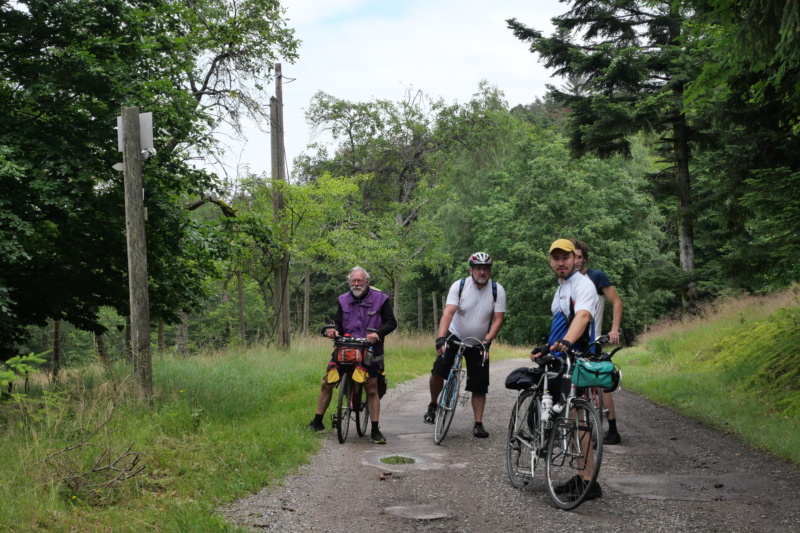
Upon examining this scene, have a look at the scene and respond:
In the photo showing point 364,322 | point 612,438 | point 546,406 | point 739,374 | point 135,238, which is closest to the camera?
point 546,406

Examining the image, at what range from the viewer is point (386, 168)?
3422 cm

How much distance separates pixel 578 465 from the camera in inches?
195

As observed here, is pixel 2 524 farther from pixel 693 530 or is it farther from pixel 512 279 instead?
pixel 512 279

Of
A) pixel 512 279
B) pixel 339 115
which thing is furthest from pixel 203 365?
pixel 512 279

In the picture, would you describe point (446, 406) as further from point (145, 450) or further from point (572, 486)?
point (145, 450)

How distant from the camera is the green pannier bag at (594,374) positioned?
4965 mm

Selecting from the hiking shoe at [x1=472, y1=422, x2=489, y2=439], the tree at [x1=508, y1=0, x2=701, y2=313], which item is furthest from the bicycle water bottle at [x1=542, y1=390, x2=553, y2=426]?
the tree at [x1=508, y1=0, x2=701, y2=313]

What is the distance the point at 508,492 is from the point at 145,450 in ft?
10.5

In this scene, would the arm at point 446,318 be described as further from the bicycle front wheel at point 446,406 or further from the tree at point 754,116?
the tree at point 754,116

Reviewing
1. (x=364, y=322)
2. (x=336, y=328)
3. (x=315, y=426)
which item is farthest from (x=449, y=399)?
(x=315, y=426)

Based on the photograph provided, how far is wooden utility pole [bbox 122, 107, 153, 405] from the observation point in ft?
28.3

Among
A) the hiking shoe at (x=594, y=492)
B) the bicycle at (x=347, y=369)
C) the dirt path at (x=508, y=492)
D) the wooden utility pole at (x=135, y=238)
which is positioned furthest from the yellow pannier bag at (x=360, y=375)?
the hiking shoe at (x=594, y=492)

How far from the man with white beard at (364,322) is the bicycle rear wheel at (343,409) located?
0.63ft

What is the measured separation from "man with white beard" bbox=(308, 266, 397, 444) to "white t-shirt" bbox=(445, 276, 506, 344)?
Result: 0.81 m
